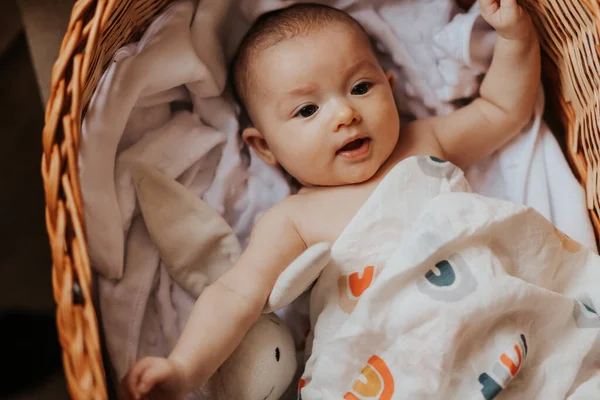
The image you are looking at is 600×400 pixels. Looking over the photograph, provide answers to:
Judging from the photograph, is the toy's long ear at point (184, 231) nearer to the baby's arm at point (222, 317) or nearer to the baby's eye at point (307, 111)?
the baby's arm at point (222, 317)

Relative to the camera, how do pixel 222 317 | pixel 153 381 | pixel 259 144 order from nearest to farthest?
pixel 153 381
pixel 222 317
pixel 259 144

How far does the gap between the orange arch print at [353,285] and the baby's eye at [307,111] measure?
253 millimetres

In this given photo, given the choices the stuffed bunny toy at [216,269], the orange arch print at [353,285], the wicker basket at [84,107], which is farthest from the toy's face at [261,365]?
the wicker basket at [84,107]

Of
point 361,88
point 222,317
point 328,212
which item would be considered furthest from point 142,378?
point 361,88

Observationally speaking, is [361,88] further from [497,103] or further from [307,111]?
[497,103]

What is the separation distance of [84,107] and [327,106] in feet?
1.14

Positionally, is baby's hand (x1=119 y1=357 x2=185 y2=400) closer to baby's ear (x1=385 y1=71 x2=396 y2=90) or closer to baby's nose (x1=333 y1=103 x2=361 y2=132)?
baby's nose (x1=333 y1=103 x2=361 y2=132)

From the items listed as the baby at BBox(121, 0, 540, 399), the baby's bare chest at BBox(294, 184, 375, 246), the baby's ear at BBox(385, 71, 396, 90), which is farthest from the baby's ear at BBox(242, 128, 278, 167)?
the baby's ear at BBox(385, 71, 396, 90)

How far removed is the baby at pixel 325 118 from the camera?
3.09 ft

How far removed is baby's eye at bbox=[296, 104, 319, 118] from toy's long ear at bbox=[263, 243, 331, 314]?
226 mm

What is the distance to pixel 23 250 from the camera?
122 centimetres

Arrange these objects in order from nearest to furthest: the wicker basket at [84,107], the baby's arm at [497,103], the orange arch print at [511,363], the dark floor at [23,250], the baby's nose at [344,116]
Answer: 1. the wicker basket at [84,107]
2. the orange arch print at [511,363]
3. the baby's nose at [344,116]
4. the baby's arm at [497,103]
5. the dark floor at [23,250]

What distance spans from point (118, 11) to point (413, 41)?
0.54m

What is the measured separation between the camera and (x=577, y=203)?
3.39 feet
